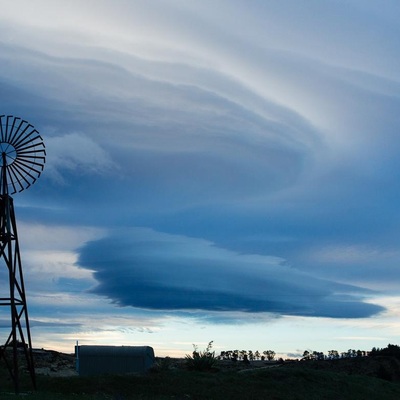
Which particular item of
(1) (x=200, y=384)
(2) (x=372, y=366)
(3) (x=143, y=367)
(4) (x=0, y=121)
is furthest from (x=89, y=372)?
(2) (x=372, y=366)

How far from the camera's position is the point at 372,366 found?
63.1 meters

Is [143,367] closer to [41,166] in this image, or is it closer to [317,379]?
[317,379]

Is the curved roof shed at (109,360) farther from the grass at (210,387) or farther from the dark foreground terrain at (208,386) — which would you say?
the grass at (210,387)

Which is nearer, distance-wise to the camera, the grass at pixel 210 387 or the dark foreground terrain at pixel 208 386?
→ the grass at pixel 210 387

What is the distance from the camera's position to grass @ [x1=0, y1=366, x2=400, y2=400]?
32.3 metres

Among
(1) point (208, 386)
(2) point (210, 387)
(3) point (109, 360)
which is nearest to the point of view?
(2) point (210, 387)

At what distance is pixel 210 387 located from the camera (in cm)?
3550

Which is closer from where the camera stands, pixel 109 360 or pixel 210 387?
pixel 210 387

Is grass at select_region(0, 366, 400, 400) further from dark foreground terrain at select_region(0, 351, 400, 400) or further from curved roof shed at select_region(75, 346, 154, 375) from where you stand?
curved roof shed at select_region(75, 346, 154, 375)

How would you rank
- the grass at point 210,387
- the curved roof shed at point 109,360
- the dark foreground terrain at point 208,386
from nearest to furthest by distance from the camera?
the grass at point 210,387, the dark foreground terrain at point 208,386, the curved roof shed at point 109,360

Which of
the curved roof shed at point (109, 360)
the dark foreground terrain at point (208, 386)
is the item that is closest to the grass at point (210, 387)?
the dark foreground terrain at point (208, 386)

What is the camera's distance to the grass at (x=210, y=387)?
32344 mm

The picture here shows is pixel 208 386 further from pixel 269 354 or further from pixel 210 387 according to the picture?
pixel 269 354

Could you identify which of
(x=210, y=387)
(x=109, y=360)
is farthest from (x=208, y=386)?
(x=109, y=360)
